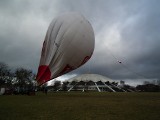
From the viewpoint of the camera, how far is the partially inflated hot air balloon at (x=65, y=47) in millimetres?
13852

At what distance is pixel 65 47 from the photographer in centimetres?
1380

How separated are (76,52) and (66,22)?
1.97m

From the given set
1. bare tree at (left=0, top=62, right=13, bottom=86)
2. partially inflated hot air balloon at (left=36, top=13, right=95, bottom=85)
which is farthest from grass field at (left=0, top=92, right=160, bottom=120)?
bare tree at (left=0, top=62, right=13, bottom=86)

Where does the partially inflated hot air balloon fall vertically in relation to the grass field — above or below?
above

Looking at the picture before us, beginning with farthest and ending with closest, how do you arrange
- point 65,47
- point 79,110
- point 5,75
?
point 5,75
point 79,110
point 65,47

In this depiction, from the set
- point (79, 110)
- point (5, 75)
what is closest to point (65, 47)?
point (79, 110)

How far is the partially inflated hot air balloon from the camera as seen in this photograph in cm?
1385

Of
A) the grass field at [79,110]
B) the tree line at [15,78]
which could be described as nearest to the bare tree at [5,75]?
the tree line at [15,78]

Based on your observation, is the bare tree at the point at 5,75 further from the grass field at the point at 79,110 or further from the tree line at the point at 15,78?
the grass field at the point at 79,110

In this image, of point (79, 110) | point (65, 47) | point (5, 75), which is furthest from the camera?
point (5, 75)

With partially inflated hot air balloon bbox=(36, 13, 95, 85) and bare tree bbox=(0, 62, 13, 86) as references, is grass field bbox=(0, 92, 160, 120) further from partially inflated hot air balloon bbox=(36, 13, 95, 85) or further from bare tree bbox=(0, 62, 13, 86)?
bare tree bbox=(0, 62, 13, 86)

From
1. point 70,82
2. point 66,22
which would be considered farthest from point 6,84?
point 66,22

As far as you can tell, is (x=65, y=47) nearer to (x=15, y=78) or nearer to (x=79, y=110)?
(x=79, y=110)

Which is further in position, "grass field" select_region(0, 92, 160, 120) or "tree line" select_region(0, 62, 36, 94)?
"tree line" select_region(0, 62, 36, 94)
